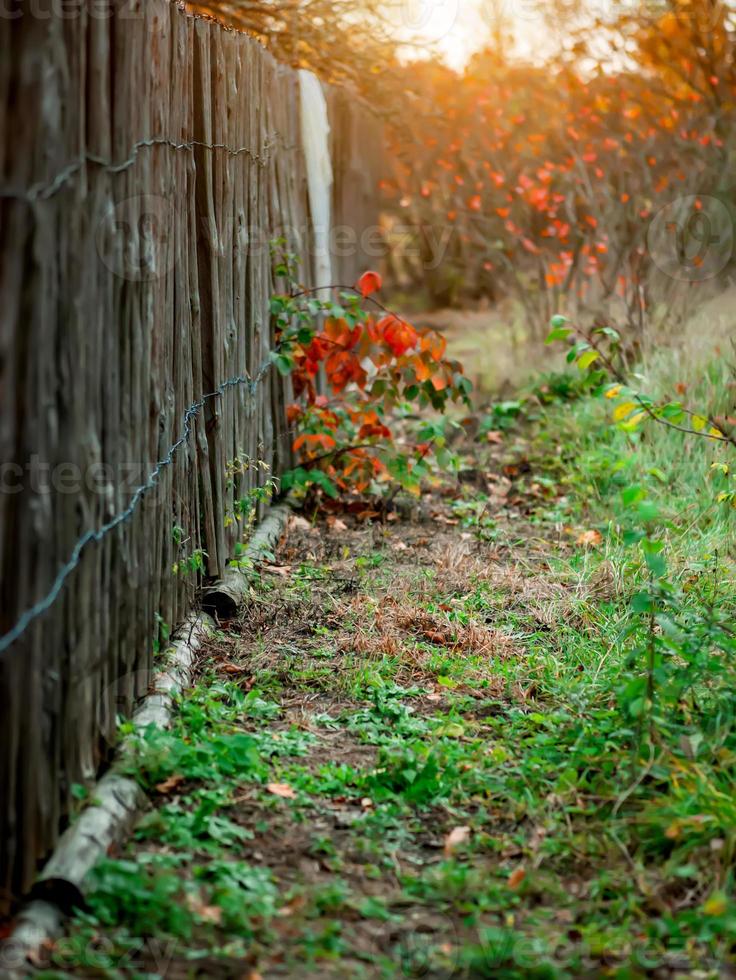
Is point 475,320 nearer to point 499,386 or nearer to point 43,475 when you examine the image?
point 499,386

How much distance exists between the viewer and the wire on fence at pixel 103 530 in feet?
7.13

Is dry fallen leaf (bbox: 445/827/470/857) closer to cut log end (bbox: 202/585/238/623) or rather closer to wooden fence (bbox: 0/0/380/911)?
wooden fence (bbox: 0/0/380/911)

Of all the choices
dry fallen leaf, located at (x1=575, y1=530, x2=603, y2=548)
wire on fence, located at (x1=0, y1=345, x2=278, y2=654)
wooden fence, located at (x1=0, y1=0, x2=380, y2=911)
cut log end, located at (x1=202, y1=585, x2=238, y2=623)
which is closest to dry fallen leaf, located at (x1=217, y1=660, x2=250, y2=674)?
wooden fence, located at (x1=0, y1=0, x2=380, y2=911)

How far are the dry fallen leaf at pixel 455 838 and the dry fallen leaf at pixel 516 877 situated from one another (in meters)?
0.17

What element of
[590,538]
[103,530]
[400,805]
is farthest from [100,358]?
[590,538]

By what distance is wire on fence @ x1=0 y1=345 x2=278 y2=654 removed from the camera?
2.17 m

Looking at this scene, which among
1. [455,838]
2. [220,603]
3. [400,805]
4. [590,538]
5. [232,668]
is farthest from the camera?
[590,538]

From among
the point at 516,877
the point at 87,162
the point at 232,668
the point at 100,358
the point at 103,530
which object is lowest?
the point at 516,877

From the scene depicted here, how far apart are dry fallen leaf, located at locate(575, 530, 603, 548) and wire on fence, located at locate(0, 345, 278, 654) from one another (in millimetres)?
1724

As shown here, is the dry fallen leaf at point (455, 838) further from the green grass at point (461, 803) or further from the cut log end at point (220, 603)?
the cut log end at point (220, 603)

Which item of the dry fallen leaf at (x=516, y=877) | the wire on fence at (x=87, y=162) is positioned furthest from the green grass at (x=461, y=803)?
the wire on fence at (x=87, y=162)

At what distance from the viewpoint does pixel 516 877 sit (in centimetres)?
252

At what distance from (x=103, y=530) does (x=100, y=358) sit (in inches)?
15.6

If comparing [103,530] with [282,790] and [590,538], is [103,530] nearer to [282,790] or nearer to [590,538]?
[282,790]
